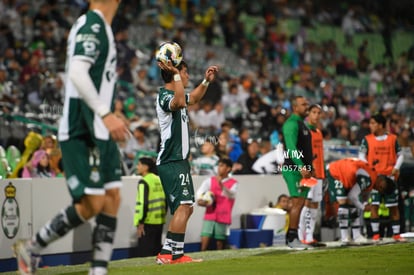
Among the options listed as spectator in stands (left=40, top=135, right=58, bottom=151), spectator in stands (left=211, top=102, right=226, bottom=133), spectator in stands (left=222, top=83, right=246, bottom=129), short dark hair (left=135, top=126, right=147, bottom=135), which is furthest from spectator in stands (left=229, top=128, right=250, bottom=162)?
spectator in stands (left=40, top=135, right=58, bottom=151)

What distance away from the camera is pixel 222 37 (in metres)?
32.3

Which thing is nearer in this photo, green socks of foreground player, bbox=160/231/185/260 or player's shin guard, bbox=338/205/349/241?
green socks of foreground player, bbox=160/231/185/260

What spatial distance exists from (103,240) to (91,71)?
1385 mm

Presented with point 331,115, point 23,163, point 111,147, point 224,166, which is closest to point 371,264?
point 111,147

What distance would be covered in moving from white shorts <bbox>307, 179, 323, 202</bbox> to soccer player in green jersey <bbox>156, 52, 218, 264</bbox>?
3.55 m

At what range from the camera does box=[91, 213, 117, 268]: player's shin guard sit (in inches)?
311

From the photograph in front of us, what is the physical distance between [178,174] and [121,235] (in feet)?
14.8

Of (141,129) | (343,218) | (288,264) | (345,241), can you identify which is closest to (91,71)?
(288,264)

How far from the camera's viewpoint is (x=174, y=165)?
11.4 metres

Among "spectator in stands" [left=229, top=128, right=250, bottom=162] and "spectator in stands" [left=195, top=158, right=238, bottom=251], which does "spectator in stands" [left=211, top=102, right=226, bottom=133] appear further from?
"spectator in stands" [left=195, top=158, right=238, bottom=251]

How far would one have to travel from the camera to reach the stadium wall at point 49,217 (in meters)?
13.6

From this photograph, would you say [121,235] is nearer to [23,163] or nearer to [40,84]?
[23,163]

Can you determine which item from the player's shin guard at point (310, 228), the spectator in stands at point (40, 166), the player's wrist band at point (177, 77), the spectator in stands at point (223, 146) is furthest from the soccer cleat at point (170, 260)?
the spectator in stands at point (223, 146)

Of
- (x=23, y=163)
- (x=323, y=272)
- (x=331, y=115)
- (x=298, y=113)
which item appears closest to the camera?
→ (x=323, y=272)
